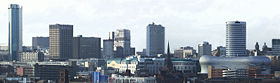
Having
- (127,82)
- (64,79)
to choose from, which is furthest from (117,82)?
(64,79)

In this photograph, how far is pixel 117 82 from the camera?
199875 mm

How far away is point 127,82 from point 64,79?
2113cm

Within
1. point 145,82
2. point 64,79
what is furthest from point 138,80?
point 64,79

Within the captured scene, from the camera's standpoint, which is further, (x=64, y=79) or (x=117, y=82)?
(x=117, y=82)

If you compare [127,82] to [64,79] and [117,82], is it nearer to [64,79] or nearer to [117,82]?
[117,82]

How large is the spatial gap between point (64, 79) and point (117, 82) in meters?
19.3

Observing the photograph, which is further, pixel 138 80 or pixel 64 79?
pixel 138 80

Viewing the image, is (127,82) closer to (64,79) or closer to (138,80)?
(138,80)

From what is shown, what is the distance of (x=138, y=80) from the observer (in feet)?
652

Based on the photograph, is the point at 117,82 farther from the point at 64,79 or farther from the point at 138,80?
the point at 64,79

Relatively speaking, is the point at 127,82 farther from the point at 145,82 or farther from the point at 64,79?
the point at 64,79

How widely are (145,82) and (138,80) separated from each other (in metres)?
2.24

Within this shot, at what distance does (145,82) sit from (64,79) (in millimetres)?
25579

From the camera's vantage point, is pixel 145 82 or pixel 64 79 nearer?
pixel 64 79
